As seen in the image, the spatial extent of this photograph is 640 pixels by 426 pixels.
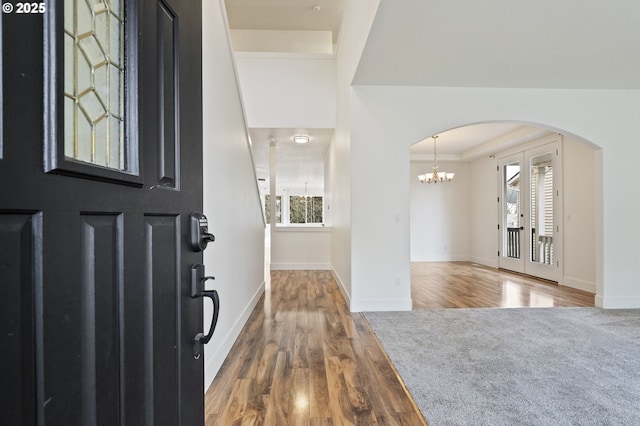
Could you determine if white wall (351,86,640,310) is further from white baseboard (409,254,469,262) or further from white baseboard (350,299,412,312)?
white baseboard (409,254,469,262)

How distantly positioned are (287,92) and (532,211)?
499 cm

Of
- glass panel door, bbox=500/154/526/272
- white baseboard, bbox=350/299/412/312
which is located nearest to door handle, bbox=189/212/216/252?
white baseboard, bbox=350/299/412/312

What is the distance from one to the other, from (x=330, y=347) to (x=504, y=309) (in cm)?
237

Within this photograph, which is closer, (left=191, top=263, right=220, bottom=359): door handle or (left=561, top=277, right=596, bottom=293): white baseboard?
(left=191, top=263, right=220, bottom=359): door handle

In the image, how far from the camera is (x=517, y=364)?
7.70ft

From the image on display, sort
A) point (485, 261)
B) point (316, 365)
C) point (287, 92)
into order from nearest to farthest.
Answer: point (316, 365)
point (287, 92)
point (485, 261)

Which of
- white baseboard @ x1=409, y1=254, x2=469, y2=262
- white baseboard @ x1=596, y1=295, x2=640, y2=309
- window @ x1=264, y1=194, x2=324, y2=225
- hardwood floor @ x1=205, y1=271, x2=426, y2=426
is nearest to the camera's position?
hardwood floor @ x1=205, y1=271, x2=426, y2=426

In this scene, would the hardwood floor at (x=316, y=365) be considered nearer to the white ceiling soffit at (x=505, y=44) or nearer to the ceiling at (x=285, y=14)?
the white ceiling soffit at (x=505, y=44)

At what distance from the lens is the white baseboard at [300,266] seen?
6.73 meters

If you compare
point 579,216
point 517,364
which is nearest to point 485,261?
point 579,216

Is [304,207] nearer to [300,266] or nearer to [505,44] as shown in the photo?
[300,266]

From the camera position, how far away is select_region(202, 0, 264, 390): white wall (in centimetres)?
211

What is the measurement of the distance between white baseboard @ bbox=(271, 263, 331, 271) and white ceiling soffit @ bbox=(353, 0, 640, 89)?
4007 millimetres

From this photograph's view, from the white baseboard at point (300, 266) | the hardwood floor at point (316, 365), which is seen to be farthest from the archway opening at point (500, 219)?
the white baseboard at point (300, 266)
